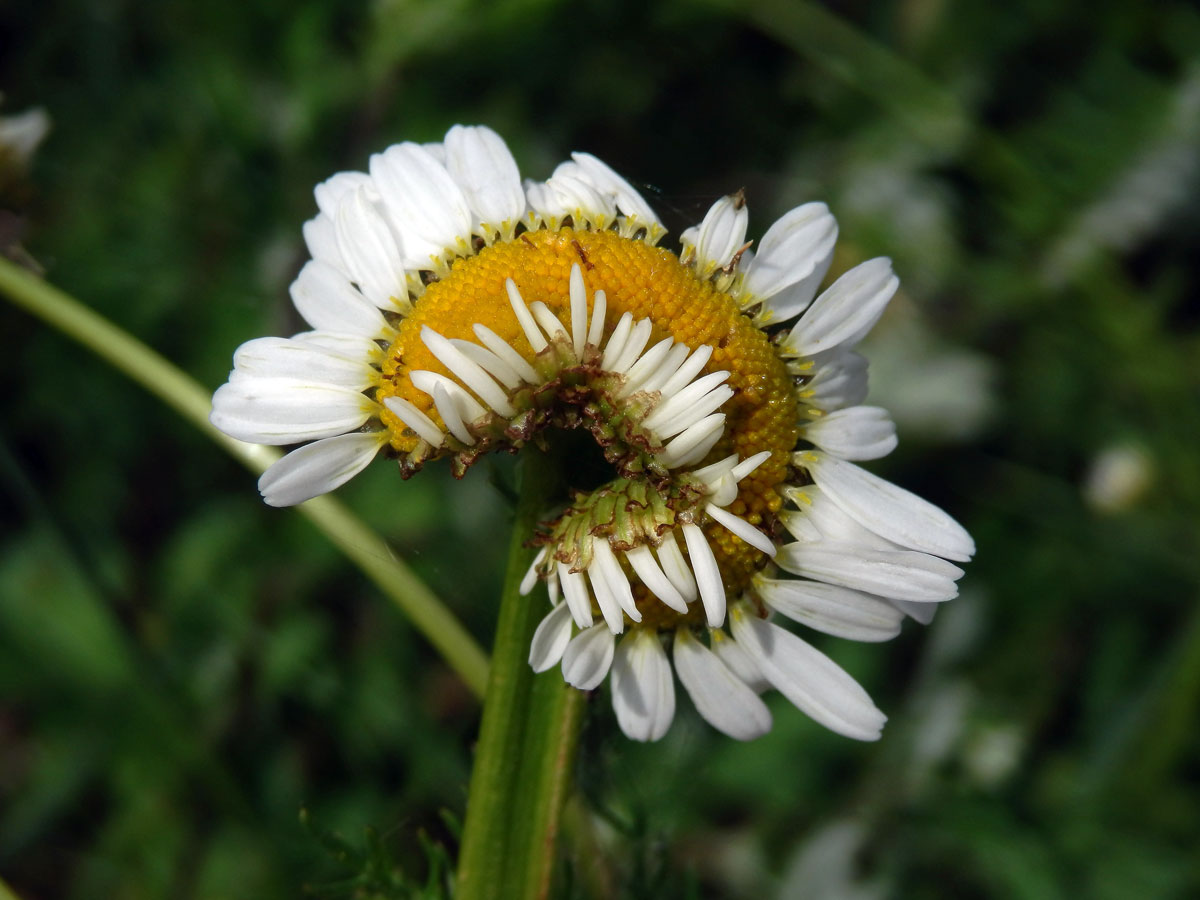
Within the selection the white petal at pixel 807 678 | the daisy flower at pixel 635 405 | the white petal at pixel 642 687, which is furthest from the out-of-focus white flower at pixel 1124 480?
the white petal at pixel 642 687

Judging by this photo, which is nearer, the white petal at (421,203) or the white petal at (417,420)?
the white petal at (417,420)

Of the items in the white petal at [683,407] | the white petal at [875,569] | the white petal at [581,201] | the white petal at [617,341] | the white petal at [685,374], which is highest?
the white petal at [581,201]

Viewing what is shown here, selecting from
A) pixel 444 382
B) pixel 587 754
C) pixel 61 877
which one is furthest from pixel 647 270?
pixel 61 877

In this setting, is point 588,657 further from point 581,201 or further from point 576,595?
point 581,201

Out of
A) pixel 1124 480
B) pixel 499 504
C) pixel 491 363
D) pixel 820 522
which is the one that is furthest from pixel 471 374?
pixel 1124 480

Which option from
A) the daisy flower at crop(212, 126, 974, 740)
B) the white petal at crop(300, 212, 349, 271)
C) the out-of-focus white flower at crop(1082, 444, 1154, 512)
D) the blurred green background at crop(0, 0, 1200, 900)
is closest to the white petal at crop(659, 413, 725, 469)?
the daisy flower at crop(212, 126, 974, 740)

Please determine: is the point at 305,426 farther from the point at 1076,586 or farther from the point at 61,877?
the point at 1076,586

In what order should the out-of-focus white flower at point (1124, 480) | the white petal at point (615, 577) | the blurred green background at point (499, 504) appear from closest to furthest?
1. the white petal at point (615, 577)
2. the blurred green background at point (499, 504)
3. the out-of-focus white flower at point (1124, 480)

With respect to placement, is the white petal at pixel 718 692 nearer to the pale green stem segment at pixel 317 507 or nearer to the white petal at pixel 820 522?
the white petal at pixel 820 522

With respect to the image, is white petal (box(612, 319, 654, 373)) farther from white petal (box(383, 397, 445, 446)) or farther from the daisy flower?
white petal (box(383, 397, 445, 446))
